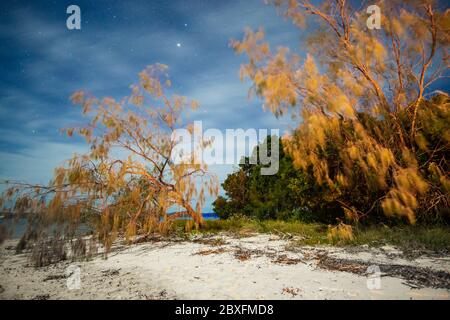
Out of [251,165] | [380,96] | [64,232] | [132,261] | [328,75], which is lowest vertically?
[132,261]

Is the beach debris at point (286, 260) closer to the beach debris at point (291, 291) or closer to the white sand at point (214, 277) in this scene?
the white sand at point (214, 277)

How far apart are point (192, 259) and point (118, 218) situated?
2060 mm

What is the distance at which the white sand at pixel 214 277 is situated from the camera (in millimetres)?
2861

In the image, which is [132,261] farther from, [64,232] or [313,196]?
[313,196]

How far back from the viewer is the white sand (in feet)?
9.39

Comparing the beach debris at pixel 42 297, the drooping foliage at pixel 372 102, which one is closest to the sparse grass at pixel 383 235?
the drooping foliage at pixel 372 102

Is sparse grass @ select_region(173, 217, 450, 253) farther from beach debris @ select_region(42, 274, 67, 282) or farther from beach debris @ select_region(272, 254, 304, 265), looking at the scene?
beach debris @ select_region(42, 274, 67, 282)

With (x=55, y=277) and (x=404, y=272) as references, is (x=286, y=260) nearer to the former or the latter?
(x=404, y=272)

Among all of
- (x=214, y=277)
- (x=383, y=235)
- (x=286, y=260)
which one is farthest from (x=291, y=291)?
(x=383, y=235)

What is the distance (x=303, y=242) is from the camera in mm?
5781
